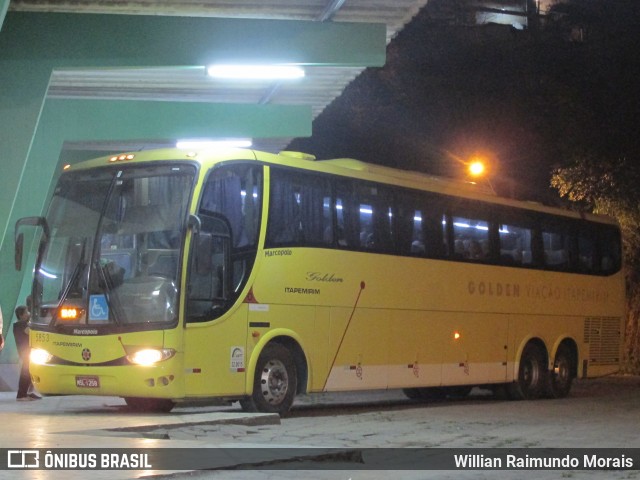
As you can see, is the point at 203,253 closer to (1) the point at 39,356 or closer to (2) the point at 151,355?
(2) the point at 151,355

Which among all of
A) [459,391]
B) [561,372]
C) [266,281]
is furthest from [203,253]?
[561,372]

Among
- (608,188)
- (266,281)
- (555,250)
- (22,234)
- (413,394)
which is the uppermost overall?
(608,188)

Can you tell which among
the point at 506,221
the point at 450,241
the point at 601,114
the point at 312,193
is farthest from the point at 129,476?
the point at 601,114

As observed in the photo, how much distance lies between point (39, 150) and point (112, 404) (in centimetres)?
492

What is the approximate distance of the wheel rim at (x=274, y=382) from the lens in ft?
50.8

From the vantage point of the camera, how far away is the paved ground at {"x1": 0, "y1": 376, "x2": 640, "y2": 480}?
34.4 ft

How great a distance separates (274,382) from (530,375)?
7688 mm

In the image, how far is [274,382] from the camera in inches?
616

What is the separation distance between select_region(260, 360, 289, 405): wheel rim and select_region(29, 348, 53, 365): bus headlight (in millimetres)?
2907

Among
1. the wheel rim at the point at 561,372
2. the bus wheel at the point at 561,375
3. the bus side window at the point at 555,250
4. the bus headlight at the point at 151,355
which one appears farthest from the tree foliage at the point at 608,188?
the bus headlight at the point at 151,355

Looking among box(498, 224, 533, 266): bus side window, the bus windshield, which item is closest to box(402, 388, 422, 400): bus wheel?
box(498, 224, 533, 266): bus side window

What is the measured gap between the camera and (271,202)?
15500mm

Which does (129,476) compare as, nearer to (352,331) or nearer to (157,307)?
(157,307)

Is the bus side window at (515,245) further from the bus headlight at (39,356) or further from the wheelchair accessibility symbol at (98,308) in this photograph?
the bus headlight at (39,356)
